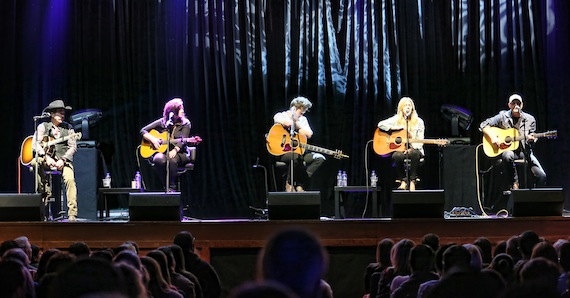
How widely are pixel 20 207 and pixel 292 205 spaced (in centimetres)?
331

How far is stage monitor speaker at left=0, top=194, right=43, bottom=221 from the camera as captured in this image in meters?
9.38

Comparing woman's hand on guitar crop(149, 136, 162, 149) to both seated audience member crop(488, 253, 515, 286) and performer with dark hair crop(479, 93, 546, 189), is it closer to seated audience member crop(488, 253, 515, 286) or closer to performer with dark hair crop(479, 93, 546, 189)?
performer with dark hair crop(479, 93, 546, 189)

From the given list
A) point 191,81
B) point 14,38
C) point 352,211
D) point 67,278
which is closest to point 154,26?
point 191,81

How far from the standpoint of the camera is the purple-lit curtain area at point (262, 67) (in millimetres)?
13414

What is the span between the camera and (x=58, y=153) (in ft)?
36.2

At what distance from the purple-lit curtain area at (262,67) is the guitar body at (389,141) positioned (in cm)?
161

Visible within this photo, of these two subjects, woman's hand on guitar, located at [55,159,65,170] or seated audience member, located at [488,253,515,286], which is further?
woman's hand on guitar, located at [55,159,65,170]

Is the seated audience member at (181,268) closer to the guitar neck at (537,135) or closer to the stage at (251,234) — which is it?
the stage at (251,234)

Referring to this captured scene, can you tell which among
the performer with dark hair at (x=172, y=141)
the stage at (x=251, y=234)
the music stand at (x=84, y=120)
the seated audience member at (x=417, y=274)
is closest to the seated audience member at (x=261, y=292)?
the seated audience member at (x=417, y=274)

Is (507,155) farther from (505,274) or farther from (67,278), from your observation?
(67,278)

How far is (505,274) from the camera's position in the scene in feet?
17.0

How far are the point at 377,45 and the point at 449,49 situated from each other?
127 centimetres

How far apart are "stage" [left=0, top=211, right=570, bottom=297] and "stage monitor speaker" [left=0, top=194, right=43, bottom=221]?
0.57ft

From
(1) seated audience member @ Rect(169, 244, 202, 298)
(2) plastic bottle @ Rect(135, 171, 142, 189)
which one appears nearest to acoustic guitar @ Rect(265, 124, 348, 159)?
(2) plastic bottle @ Rect(135, 171, 142, 189)
